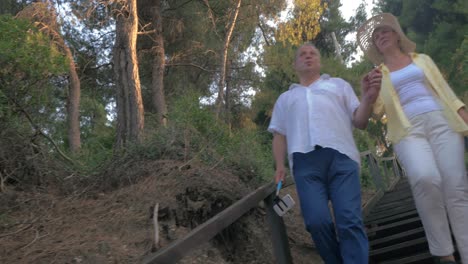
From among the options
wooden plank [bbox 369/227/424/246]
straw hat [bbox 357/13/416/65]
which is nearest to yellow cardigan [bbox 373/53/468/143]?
straw hat [bbox 357/13/416/65]

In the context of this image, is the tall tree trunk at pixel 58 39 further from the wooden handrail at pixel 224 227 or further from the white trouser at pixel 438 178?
the white trouser at pixel 438 178

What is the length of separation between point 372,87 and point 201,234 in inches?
52.9

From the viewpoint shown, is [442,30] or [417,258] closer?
[417,258]

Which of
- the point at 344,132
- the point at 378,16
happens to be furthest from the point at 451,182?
→ the point at 378,16

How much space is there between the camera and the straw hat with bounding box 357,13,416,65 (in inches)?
130

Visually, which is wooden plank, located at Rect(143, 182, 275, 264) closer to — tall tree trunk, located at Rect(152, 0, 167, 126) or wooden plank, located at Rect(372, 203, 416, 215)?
wooden plank, located at Rect(372, 203, 416, 215)

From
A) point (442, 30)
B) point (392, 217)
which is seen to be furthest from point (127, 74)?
point (442, 30)

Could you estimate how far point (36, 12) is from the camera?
27.5ft

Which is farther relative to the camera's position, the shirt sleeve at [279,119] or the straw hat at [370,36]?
the straw hat at [370,36]

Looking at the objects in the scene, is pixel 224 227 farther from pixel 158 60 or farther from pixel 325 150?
pixel 158 60

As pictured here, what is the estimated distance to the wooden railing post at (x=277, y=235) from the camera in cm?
335

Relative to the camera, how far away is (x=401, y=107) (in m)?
3.03

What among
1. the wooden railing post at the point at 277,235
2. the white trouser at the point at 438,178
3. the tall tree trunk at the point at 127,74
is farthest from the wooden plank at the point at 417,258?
the tall tree trunk at the point at 127,74

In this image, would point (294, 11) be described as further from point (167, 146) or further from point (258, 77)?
point (167, 146)
